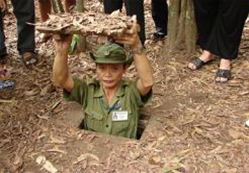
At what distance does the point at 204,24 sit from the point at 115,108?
4.48 feet

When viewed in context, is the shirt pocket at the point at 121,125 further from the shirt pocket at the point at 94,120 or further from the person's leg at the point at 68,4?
the person's leg at the point at 68,4

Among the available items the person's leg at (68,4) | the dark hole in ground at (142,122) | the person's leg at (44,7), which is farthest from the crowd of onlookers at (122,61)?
the person's leg at (68,4)

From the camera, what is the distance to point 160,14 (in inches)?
202

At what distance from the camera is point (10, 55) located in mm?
5258

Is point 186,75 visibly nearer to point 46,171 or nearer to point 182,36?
point 182,36

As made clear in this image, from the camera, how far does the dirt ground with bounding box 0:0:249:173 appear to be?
333cm

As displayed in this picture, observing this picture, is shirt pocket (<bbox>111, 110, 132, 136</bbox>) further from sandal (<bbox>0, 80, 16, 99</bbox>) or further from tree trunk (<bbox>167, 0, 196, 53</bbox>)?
tree trunk (<bbox>167, 0, 196, 53</bbox>)

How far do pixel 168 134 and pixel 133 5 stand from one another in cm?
140

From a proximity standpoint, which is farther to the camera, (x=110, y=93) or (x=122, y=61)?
(x=110, y=93)

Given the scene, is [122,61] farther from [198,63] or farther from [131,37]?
[198,63]

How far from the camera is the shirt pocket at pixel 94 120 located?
12.4ft

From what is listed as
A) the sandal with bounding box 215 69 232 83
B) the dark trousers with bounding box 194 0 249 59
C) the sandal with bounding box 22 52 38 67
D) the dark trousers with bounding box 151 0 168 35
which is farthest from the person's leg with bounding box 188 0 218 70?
the sandal with bounding box 22 52 38 67

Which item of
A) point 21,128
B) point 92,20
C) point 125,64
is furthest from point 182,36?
point 21,128

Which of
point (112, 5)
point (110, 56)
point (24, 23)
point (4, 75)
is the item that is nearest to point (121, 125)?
point (110, 56)
